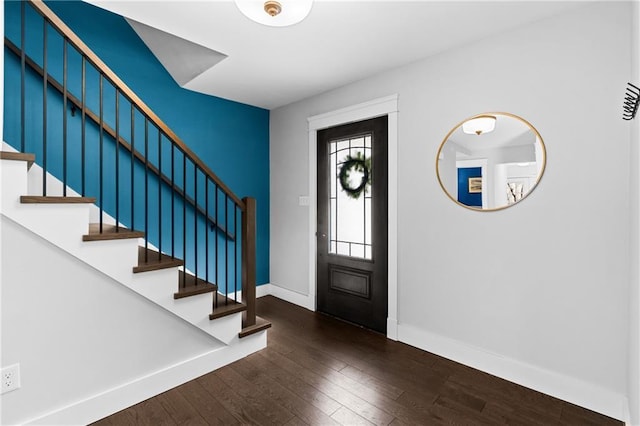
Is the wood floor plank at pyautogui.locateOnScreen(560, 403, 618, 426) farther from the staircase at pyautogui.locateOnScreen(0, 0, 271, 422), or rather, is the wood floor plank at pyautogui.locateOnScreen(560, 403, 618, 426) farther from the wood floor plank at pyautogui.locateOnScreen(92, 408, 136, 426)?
the wood floor plank at pyautogui.locateOnScreen(92, 408, 136, 426)

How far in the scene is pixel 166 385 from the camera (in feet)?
7.14

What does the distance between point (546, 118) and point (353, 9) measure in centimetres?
147

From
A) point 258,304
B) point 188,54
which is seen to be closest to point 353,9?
point 188,54

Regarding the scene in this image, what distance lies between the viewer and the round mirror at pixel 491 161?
2221 millimetres

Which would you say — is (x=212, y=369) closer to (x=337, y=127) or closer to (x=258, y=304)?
(x=258, y=304)

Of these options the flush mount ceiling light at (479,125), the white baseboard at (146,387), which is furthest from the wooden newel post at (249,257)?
the flush mount ceiling light at (479,125)

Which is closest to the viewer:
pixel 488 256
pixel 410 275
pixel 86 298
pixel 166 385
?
pixel 86 298

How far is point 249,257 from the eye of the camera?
Result: 264 centimetres

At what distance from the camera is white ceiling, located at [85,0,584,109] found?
201 centimetres

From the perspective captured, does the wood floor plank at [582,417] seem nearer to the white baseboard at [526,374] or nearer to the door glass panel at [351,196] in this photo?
the white baseboard at [526,374]

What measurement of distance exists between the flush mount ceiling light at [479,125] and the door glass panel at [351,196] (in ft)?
3.09

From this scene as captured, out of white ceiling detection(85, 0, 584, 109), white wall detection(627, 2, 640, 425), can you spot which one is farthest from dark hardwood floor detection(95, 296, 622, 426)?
white ceiling detection(85, 0, 584, 109)

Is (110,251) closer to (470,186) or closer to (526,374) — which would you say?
(470,186)

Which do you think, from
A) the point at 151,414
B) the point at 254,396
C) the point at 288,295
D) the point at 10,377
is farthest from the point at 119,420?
the point at 288,295
